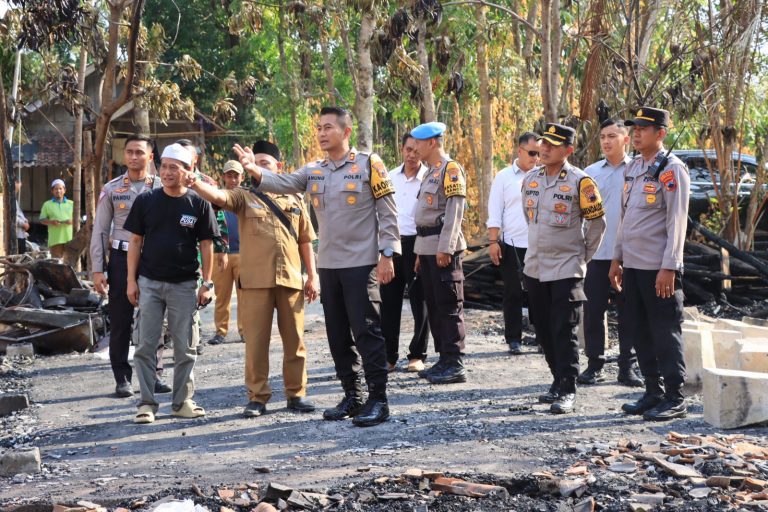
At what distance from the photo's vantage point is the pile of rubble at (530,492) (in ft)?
15.6

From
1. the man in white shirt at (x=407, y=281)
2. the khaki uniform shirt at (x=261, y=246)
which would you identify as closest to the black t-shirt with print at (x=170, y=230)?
the khaki uniform shirt at (x=261, y=246)

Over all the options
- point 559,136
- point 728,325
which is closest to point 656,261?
point 559,136

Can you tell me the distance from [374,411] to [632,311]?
6.46ft

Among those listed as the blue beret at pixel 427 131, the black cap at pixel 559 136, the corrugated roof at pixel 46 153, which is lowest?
the black cap at pixel 559 136

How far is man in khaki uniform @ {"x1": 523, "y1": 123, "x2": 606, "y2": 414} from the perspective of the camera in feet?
23.0

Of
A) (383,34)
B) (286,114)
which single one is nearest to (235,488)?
(383,34)

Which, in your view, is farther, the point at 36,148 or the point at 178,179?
the point at 36,148

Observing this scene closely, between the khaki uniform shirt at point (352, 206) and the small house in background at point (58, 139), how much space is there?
16909 mm

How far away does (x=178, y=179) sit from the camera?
6.89m

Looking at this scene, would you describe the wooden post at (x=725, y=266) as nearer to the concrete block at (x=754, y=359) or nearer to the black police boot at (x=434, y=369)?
the concrete block at (x=754, y=359)

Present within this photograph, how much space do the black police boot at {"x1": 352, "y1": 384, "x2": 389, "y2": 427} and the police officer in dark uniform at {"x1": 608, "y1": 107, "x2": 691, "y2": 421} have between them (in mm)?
1707

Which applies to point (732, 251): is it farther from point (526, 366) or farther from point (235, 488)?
point (235, 488)

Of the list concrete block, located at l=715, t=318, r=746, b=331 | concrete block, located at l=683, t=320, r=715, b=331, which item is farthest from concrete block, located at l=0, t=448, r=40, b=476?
concrete block, located at l=715, t=318, r=746, b=331

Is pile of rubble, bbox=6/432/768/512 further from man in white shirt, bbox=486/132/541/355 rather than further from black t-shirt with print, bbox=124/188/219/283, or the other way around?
man in white shirt, bbox=486/132/541/355
